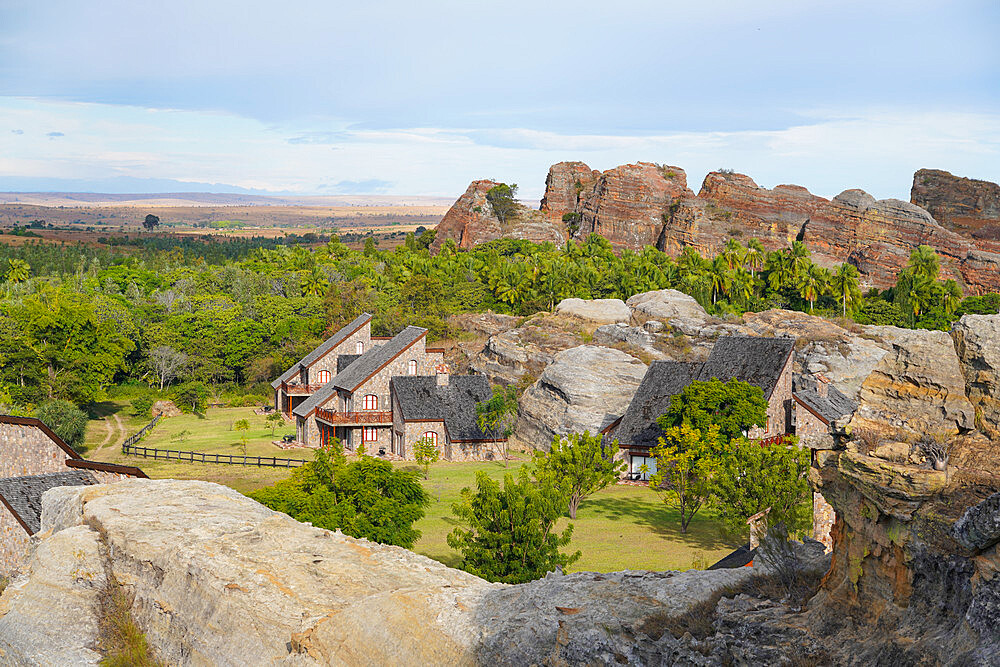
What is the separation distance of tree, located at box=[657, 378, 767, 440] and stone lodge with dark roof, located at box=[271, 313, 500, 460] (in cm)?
1795

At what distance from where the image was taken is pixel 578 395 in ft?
181

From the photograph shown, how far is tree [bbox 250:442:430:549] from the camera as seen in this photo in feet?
87.8

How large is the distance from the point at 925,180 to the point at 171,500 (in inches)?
7061

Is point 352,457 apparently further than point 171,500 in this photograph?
Yes

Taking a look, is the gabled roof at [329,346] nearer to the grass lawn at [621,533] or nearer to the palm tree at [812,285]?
the grass lawn at [621,533]

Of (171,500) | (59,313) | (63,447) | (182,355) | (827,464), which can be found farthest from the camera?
(182,355)

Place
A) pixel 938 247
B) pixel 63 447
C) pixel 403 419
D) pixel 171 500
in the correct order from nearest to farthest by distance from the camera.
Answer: pixel 171 500, pixel 63 447, pixel 403 419, pixel 938 247

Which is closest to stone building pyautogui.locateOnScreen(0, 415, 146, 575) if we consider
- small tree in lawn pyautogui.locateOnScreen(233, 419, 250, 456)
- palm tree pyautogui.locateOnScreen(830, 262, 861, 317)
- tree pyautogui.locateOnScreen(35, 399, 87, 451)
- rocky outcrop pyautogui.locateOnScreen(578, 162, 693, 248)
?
small tree in lawn pyautogui.locateOnScreen(233, 419, 250, 456)

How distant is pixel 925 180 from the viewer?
554ft

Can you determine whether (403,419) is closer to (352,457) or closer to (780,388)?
(352,457)

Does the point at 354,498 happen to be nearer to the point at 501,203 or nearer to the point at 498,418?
the point at 498,418

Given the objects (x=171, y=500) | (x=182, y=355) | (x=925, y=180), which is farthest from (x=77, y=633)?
(x=925, y=180)

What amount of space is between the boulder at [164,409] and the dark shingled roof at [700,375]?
4340 centimetres

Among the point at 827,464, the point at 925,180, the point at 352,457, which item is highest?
the point at 925,180
